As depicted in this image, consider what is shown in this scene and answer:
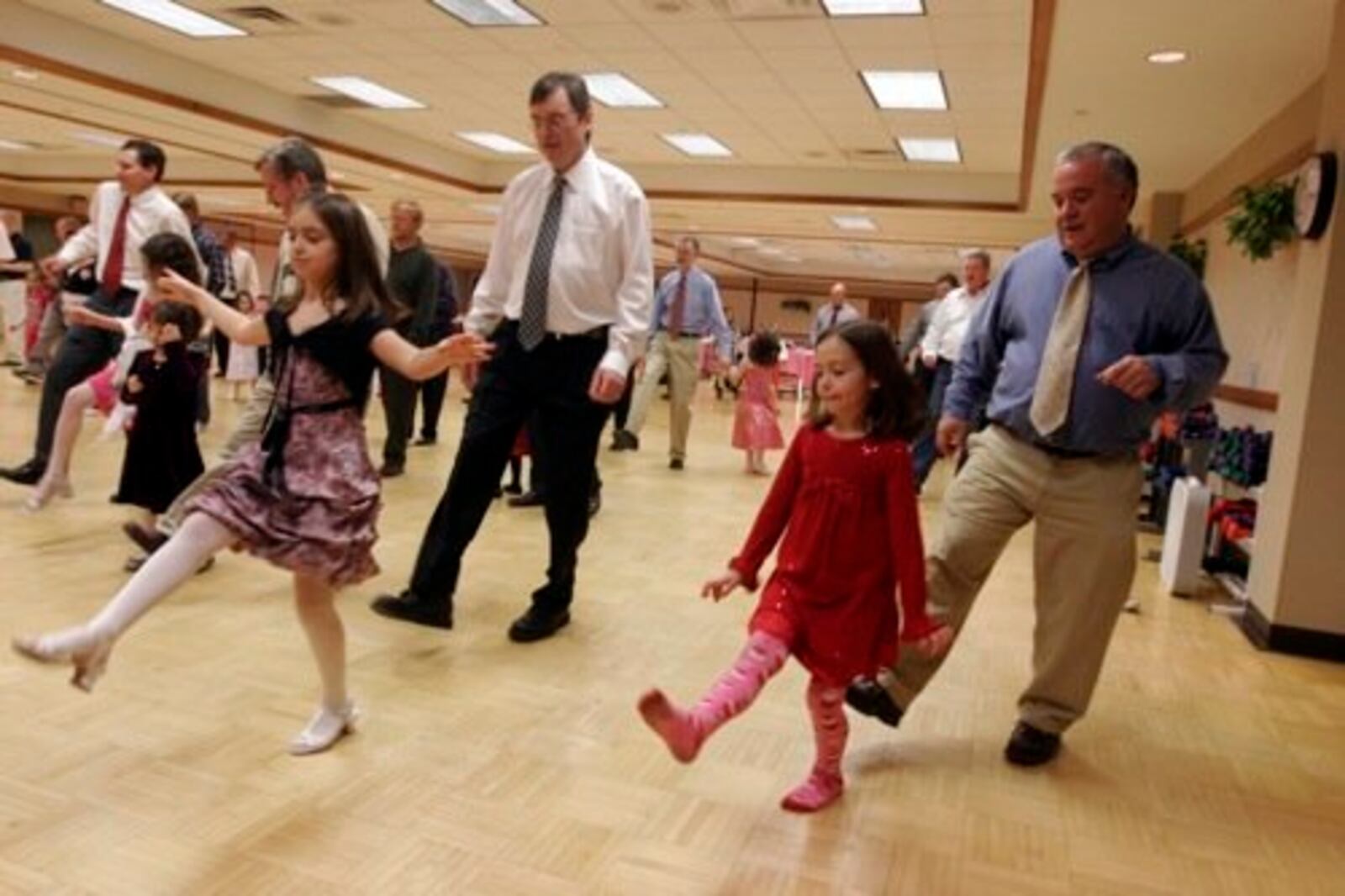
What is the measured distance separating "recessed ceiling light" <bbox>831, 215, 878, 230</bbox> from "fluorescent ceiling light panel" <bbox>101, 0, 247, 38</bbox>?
8.39 meters

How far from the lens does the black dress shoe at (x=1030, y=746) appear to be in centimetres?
247

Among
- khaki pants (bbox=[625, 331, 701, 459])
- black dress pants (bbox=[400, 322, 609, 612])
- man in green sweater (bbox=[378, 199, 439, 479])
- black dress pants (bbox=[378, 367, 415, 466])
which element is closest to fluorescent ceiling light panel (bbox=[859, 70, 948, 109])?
khaki pants (bbox=[625, 331, 701, 459])

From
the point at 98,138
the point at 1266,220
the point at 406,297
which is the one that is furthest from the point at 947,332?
the point at 98,138

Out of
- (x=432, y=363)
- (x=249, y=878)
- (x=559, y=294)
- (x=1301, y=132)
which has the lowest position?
(x=249, y=878)

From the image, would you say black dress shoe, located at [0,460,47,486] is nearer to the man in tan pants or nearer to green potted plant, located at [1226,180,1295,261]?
the man in tan pants

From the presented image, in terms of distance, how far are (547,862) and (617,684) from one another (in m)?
0.93

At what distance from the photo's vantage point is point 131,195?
3.80 m

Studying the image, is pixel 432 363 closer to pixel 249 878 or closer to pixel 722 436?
pixel 249 878

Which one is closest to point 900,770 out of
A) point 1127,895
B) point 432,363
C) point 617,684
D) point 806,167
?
point 1127,895

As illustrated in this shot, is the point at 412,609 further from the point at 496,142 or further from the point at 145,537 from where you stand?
the point at 496,142

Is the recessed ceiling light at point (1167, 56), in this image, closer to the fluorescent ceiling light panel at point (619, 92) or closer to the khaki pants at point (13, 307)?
the fluorescent ceiling light panel at point (619, 92)

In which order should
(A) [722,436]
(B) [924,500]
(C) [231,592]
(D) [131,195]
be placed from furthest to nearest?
(A) [722,436] → (B) [924,500] → (D) [131,195] → (C) [231,592]

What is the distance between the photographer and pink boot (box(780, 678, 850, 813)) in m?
2.12

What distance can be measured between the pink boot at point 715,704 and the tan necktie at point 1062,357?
0.86 metres
